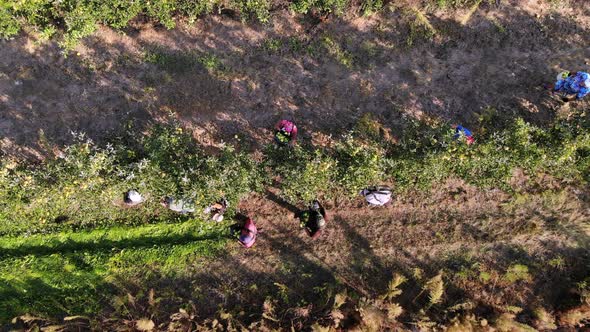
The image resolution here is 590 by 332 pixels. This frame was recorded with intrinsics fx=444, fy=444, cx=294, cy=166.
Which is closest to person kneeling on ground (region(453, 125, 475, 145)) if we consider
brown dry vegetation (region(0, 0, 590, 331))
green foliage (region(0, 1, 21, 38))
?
brown dry vegetation (region(0, 0, 590, 331))

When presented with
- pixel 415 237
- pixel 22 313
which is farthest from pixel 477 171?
pixel 22 313

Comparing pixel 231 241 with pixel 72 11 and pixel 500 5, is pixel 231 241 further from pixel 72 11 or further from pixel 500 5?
pixel 500 5

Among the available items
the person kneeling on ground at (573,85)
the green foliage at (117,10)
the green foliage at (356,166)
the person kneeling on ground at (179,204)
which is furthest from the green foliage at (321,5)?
the person kneeling on ground at (573,85)

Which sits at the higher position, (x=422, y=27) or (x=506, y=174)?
(x=422, y=27)

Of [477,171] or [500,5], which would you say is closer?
[477,171]

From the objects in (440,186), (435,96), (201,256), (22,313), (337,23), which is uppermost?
(337,23)

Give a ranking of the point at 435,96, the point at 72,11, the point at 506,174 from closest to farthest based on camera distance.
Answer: the point at 506,174, the point at 72,11, the point at 435,96

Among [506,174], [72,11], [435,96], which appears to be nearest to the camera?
[506,174]
